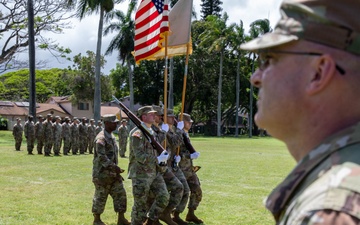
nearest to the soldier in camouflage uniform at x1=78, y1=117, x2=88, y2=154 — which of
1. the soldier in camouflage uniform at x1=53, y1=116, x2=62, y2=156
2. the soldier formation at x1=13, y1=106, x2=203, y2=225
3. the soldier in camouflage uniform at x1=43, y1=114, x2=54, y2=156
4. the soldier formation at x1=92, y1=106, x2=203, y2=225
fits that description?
the soldier in camouflage uniform at x1=53, y1=116, x2=62, y2=156

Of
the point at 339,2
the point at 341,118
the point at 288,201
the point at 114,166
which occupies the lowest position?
the point at 114,166

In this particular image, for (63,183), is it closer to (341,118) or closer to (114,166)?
(114,166)

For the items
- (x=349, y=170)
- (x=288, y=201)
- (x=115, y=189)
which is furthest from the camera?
(x=115, y=189)

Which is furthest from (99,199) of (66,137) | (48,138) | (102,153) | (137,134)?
(66,137)

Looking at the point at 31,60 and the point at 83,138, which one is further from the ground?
the point at 31,60

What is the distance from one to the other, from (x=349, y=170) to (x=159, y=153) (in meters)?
6.03

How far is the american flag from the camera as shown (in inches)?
303

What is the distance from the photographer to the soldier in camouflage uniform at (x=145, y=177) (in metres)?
6.87

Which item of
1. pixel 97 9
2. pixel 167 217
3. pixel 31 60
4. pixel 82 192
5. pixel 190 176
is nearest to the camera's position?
pixel 167 217

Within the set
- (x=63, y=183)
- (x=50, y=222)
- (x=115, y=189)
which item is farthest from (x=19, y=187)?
(x=115, y=189)

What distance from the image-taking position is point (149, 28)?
800 centimetres

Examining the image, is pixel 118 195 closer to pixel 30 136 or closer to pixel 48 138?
pixel 48 138

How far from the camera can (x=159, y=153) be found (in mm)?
7012

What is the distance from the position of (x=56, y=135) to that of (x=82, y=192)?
35.5 ft
